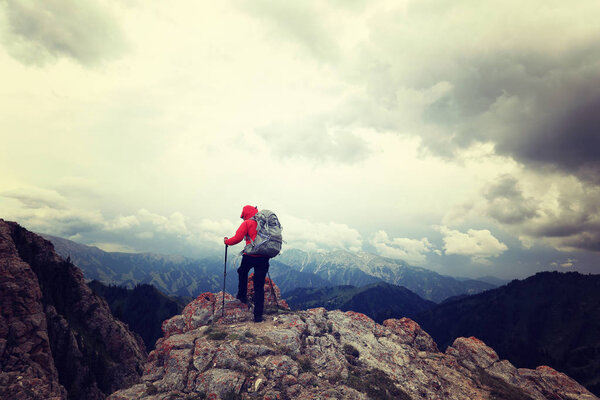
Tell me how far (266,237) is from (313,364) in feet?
25.9

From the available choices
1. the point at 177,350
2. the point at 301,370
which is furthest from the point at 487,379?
the point at 177,350

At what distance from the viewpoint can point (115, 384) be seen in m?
23.2

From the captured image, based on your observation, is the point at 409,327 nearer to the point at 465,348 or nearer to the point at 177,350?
the point at 465,348

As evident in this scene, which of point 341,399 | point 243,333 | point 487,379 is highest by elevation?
point 243,333

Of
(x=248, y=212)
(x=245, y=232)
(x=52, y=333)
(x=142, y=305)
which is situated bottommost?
(x=142, y=305)

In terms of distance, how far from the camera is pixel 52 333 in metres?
21.5

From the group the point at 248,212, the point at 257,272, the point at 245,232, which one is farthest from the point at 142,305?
the point at 245,232

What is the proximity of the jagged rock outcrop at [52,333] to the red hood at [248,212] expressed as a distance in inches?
509

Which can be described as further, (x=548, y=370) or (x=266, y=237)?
(x=548, y=370)

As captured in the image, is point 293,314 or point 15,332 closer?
point 15,332

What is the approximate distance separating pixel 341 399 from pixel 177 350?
9.31m

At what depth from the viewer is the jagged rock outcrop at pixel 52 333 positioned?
42.8 ft

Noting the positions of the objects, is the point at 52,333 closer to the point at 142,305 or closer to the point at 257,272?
the point at 257,272

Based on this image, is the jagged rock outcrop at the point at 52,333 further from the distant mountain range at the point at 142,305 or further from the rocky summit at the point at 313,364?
the distant mountain range at the point at 142,305
